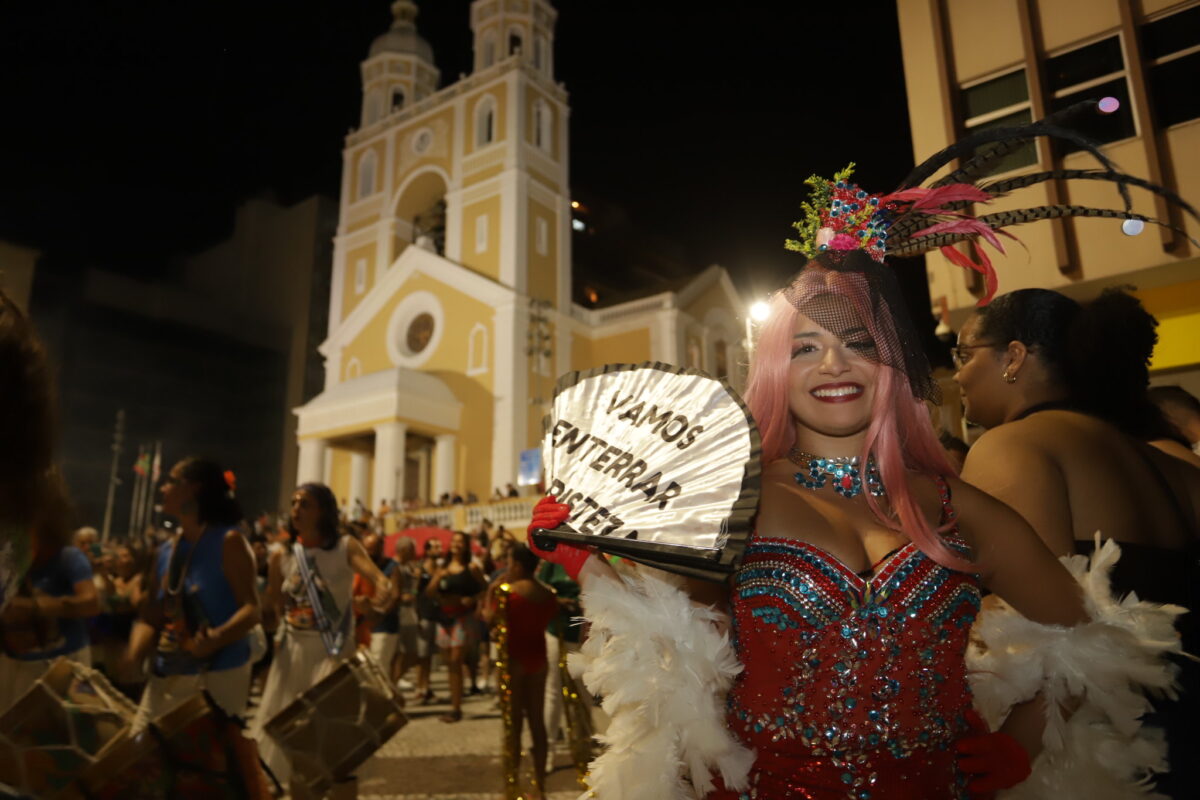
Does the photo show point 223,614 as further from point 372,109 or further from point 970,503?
point 372,109

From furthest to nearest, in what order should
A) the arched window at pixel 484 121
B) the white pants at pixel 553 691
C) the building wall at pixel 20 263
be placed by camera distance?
the arched window at pixel 484 121 → the building wall at pixel 20 263 → the white pants at pixel 553 691

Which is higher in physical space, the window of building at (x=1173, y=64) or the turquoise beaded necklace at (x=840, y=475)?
the window of building at (x=1173, y=64)

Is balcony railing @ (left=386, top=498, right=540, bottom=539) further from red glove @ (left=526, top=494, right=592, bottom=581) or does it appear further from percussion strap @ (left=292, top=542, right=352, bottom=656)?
red glove @ (left=526, top=494, right=592, bottom=581)

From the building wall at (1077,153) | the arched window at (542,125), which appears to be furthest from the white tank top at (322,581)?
the arched window at (542,125)

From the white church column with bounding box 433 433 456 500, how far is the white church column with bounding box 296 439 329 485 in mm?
3746

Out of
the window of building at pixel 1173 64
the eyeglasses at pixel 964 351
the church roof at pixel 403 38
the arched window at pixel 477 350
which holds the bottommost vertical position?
the eyeglasses at pixel 964 351

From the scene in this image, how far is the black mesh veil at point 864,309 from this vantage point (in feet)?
6.02

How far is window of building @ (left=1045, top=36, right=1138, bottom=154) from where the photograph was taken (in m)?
8.00

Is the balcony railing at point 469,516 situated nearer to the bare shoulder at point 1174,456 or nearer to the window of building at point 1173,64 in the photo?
the window of building at point 1173,64

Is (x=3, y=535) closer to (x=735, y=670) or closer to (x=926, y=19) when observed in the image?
(x=735, y=670)

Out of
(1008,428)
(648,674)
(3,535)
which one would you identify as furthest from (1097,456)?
(3,535)

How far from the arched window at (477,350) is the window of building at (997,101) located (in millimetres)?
18396

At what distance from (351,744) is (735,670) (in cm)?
320

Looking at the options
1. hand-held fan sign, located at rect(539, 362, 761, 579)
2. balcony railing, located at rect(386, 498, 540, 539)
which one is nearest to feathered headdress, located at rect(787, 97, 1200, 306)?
hand-held fan sign, located at rect(539, 362, 761, 579)
